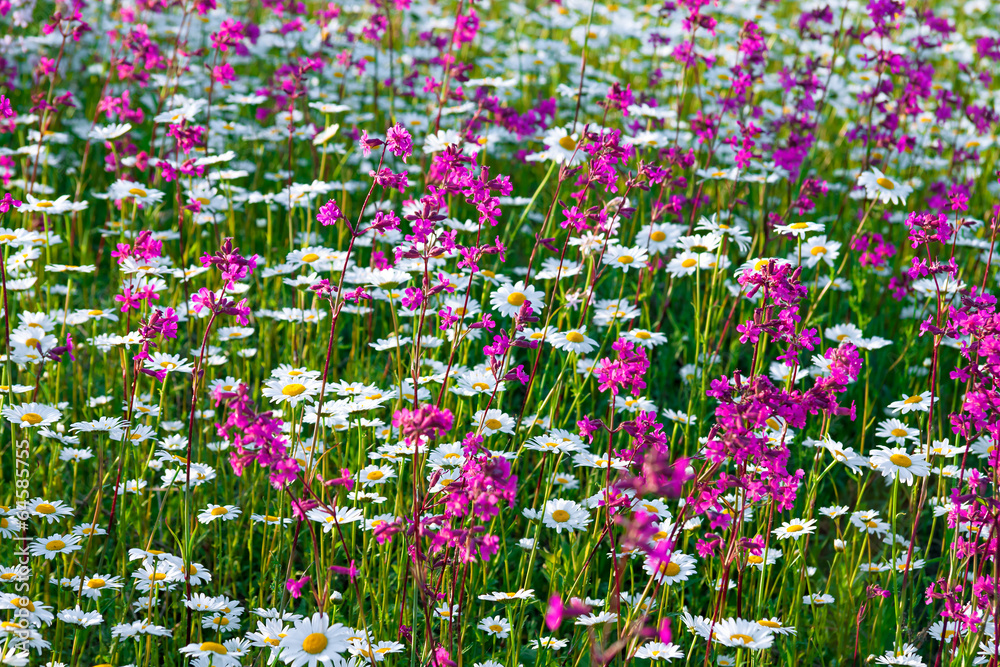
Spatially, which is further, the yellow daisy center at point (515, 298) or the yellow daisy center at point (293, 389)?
the yellow daisy center at point (515, 298)

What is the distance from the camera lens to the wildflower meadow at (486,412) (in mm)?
2080

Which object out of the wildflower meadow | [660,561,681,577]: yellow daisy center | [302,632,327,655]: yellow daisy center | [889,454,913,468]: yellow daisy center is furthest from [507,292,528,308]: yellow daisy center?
[302,632,327,655]: yellow daisy center

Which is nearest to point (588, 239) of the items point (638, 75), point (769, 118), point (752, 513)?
point (752, 513)

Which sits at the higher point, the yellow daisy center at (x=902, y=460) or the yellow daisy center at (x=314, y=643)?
the yellow daisy center at (x=902, y=460)

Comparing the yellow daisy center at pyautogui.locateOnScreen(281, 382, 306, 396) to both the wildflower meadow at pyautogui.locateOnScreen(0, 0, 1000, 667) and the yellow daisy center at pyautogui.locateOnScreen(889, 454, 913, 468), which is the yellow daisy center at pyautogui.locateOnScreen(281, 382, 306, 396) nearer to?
the wildflower meadow at pyautogui.locateOnScreen(0, 0, 1000, 667)

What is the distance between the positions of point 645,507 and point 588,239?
0.89 meters

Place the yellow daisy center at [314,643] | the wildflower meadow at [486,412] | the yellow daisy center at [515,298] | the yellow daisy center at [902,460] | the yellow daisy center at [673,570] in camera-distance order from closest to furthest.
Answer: the yellow daisy center at [314,643], the wildflower meadow at [486,412], the yellow daisy center at [673,570], the yellow daisy center at [902,460], the yellow daisy center at [515,298]

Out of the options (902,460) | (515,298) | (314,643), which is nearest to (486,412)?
(314,643)

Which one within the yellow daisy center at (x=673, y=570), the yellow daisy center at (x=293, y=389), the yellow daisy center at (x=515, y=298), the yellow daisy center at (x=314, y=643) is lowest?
the yellow daisy center at (x=314, y=643)

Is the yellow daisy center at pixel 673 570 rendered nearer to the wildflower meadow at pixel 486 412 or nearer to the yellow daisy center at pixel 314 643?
the wildflower meadow at pixel 486 412

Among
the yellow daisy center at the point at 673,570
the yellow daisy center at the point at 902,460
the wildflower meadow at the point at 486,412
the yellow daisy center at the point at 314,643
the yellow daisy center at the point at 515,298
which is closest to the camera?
the yellow daisy center at the point at 314,643

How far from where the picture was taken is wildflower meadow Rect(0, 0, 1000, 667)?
208 centimetres

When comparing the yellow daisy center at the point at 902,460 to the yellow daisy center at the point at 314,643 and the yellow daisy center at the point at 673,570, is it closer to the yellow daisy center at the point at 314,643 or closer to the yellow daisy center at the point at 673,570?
the yellow daisy center at the point at 673,570

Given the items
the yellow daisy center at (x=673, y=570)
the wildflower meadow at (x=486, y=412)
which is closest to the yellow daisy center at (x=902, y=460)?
the wildflower meadow at (x=486, y=412)
